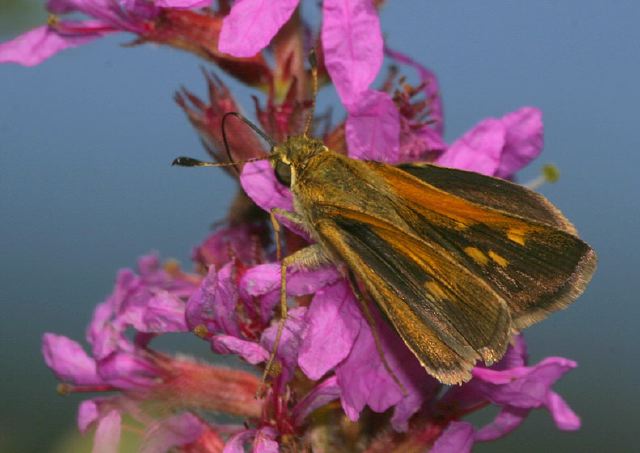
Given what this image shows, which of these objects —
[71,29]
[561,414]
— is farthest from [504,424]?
[71,29]

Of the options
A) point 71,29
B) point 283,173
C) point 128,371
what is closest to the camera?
point 283,173

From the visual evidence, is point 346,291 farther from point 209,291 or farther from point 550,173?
point 550,173

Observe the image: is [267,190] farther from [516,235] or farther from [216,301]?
[516,235]

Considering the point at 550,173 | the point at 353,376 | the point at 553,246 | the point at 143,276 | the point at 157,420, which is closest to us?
the point at 553,246

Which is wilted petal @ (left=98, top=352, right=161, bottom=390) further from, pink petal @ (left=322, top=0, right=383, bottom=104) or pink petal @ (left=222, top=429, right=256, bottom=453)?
pink petal @ (left=322, top=0, right=383, bottom=104)

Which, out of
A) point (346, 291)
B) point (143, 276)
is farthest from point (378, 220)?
point (143, 276)

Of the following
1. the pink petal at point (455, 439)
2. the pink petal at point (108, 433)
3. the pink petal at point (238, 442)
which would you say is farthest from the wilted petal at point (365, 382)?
the pink petal at point (108, 433)

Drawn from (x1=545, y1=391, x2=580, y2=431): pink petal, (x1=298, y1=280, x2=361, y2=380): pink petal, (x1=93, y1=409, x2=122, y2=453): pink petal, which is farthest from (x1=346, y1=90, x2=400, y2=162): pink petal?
(x1=93, y1=409, x2=122, y2=453): pink petal
